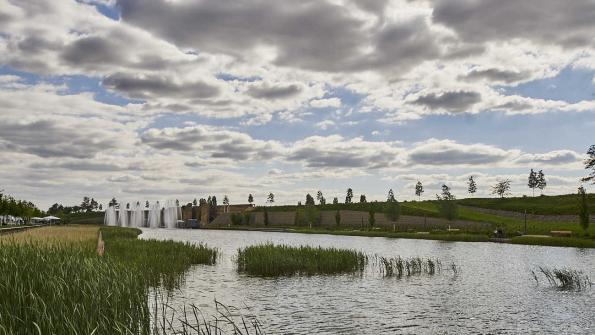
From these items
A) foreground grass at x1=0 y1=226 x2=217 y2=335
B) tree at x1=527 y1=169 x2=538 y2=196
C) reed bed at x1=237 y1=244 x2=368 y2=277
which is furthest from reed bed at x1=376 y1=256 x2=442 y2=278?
tree at x1=527 y1=169 x2=538 y2=196

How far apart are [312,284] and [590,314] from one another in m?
13.5

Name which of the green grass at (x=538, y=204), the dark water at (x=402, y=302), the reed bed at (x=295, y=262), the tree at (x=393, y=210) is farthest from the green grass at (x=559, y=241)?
the green grass at (x=538, y=204)

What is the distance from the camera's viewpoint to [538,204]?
140m

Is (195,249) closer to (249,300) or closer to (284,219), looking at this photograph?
(249,300)

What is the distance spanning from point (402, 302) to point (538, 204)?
131m

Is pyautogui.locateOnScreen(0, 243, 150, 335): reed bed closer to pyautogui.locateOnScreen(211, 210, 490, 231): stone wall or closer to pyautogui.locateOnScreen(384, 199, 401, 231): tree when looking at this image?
pyautogui.locateOnScreen(211, 210, 490, 231): stone wall

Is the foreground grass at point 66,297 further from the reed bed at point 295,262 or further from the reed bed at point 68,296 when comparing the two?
the reed bed at point 295,262

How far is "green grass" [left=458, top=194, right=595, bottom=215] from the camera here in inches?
4601

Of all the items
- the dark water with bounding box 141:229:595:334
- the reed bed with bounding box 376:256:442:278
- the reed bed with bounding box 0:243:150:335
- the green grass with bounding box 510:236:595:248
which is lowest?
the dark water with bounding box 141:229:595:334

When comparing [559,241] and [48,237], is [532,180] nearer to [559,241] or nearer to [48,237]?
Answer: [559,241]

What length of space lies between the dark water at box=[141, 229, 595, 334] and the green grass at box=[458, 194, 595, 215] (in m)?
89.7

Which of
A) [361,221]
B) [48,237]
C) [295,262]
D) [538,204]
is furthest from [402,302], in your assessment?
[538,204]

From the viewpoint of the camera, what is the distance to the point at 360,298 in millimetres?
24641

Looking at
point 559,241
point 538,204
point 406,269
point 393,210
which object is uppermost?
point 538,204
